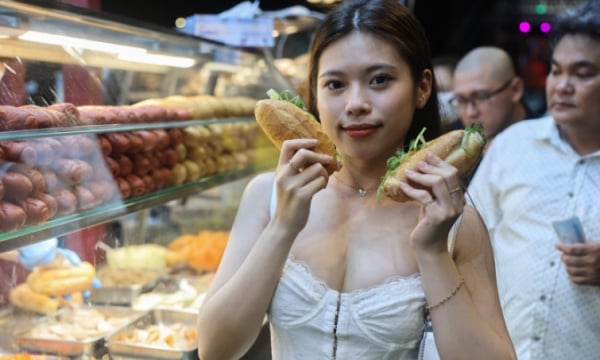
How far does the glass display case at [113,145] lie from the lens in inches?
84.7

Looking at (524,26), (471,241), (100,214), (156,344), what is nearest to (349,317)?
(471,241)

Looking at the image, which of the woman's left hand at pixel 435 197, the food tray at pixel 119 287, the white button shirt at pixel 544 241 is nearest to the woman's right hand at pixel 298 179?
the woman's left hand at pixel 435 197

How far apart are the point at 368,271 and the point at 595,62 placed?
202cm

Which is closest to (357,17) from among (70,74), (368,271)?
(368,271)

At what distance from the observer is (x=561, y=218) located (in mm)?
3346

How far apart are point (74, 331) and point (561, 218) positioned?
2419 mm

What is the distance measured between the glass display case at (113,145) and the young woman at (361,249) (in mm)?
691

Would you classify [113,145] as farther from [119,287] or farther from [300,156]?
[300,156]

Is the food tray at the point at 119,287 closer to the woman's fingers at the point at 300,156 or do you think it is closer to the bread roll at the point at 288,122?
the bread roll at the point at 288,122

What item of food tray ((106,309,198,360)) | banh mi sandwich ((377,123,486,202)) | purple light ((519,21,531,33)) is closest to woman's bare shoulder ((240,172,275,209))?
banh mi sandwich ((377,123,486,202))

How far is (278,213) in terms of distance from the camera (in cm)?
183

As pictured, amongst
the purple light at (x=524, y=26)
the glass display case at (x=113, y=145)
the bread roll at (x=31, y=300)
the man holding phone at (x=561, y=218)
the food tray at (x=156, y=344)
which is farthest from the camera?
the purple light at (x=524, y=26)

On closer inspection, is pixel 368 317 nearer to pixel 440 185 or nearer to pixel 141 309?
pixel 440 185

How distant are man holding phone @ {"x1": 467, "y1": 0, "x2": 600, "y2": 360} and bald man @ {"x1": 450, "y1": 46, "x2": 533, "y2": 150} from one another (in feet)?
4.11
